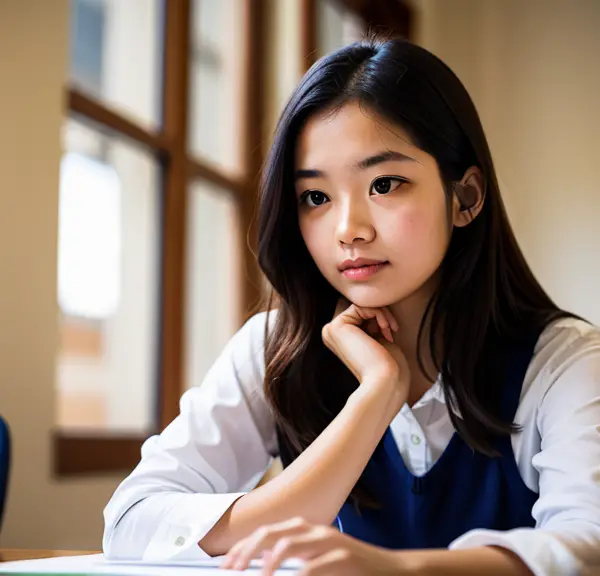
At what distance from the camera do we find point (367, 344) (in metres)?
1.38

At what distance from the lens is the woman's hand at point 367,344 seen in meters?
1.32

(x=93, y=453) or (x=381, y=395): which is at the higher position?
(x=381, y=395)

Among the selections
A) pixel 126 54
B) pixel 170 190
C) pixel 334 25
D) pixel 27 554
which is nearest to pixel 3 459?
pixel 27 554

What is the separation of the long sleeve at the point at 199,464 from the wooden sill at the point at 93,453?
0.93 metres

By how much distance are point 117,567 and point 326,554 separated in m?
0.35

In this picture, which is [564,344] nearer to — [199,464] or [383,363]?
[383,363]

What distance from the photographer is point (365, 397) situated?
1260 millimetres

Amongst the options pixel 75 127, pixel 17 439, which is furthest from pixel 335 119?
pixel 75 127

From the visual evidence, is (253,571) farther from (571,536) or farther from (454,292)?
A: (454,292)

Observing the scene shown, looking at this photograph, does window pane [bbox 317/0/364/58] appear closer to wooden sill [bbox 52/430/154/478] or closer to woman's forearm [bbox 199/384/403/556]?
wooden sill [bbox 52/430/154/478]

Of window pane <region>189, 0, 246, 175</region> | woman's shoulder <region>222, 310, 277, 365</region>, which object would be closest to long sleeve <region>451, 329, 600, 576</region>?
woman's shoulder <region>222, 310, 277, 365</region>

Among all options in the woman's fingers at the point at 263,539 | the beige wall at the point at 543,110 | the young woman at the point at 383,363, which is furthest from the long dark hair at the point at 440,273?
the beige wall at the point at 543,110

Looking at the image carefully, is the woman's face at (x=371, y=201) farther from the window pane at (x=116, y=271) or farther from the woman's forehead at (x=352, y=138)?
the window pane at (x=116, y=271)

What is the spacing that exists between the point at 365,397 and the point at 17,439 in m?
1.20
